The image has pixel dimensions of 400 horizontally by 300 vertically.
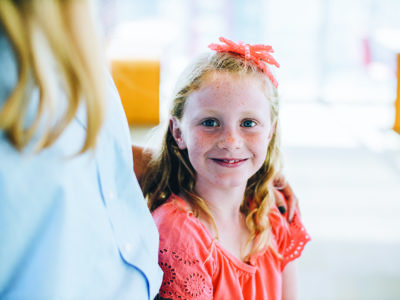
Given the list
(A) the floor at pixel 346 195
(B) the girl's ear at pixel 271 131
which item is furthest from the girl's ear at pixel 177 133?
(A) the floor at pixel 346 195

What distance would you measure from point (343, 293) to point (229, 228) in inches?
46.3

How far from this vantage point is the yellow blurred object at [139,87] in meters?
4.28

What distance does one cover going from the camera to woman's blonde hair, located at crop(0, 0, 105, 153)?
0.60m

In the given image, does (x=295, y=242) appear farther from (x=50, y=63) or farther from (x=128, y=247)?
(x=50, y=63)

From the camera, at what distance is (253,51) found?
4.00 feet

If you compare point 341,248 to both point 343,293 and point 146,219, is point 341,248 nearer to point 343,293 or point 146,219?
point 343,293

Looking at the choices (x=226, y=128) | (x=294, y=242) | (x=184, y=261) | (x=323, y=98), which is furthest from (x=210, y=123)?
(x=323, y=98)

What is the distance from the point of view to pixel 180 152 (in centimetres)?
128

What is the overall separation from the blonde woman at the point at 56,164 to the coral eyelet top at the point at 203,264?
0.79 feet

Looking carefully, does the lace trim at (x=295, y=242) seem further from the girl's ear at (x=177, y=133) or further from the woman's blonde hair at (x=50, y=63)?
the woman's blonde hair at (x=50, y=63)

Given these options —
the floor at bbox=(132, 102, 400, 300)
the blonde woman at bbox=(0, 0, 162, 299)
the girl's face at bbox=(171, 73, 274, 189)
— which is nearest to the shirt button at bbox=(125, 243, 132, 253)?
the blonde woman at bbox=(0, 0, 162, 299)

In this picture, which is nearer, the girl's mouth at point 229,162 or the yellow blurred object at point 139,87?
the girl's mouth at point 229,162

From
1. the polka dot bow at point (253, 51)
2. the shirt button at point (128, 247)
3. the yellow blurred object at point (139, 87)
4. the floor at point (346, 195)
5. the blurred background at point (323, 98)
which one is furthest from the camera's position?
the yellow blurred object at point (139, 87)

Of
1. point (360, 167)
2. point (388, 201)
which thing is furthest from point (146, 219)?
point (360, 167)
